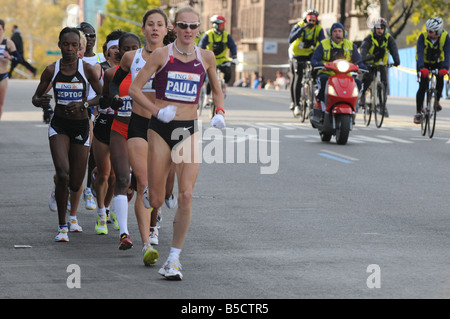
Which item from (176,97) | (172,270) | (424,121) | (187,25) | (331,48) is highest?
(187,25)

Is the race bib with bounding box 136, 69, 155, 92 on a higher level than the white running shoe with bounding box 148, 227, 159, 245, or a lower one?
higher

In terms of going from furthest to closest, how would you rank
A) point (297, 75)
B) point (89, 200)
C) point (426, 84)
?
point (297, 75) → point (426, 84) → point (89, 200)

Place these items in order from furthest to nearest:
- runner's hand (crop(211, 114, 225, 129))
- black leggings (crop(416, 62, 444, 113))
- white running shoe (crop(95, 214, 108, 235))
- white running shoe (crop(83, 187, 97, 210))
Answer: black leggings (crop(416, 62, 444, 113))
white running shoe (crop(83, 187, 97, 210))
white running shoe (crop(95, 214, 108, 235))
runner's hand (crop(211, 114, 225, 129))

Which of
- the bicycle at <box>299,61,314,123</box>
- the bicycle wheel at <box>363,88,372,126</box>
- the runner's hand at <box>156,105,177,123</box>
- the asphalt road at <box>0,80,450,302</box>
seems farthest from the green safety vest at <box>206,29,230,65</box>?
the runner's hand at <box>156,105,177,123</box>

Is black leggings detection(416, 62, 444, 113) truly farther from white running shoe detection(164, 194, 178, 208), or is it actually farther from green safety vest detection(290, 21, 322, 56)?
white running shoe detection(164, 194, 178, 208)

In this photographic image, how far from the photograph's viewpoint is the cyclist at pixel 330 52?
1938 centimetres

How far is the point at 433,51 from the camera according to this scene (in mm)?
19812

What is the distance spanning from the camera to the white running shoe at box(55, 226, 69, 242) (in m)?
9.01

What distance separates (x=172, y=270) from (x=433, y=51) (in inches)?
528

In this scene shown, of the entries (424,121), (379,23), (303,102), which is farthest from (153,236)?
(303,102)

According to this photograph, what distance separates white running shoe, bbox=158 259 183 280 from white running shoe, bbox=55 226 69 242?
1852mm

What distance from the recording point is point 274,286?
23.5 ft

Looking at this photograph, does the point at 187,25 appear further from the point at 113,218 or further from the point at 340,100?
the point at 340,100
